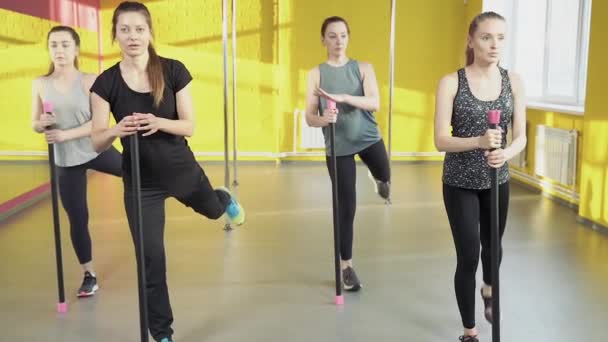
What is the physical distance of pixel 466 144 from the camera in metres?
2.54

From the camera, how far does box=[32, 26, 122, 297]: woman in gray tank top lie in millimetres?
3354

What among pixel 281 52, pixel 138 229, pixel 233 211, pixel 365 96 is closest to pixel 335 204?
pixel 233 211

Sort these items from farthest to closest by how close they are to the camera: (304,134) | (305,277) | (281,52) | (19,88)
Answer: (304,134)
(281,52)
(19,88)
(305,277)

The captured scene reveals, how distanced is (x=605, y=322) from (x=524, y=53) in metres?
5.04

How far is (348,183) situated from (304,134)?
16.1 ft

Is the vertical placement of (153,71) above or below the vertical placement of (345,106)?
above

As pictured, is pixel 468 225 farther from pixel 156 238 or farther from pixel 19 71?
pixel 19 71

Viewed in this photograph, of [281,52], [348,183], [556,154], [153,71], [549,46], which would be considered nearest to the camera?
[153,71]

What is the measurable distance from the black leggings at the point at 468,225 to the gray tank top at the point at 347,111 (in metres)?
0.90

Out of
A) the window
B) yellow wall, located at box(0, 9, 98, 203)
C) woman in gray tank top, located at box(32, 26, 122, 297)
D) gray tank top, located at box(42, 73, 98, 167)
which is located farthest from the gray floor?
the window

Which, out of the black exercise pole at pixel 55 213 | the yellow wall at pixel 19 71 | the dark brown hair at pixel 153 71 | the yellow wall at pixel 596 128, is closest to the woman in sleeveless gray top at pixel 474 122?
the dark brown hair at pixel 153 71

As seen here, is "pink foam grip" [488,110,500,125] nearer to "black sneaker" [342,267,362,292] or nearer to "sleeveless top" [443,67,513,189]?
"sleeveless top" [443,67,513,189]

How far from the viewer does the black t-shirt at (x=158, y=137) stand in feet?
8.26

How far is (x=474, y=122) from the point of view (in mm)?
2623
